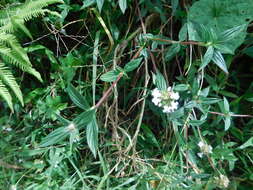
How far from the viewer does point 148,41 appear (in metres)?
1.13

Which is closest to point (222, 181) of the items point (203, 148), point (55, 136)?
point (203, 148)

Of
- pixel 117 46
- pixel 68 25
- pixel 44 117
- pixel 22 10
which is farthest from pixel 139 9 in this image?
pixel 44 117

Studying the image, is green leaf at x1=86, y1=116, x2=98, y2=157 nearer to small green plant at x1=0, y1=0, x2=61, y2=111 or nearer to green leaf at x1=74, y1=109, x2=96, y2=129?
green leaf at x1=74, y1=109, x2=96, y2=129

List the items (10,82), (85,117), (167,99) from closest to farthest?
1. (85,117)
2. (167,99)
3. (10,82)

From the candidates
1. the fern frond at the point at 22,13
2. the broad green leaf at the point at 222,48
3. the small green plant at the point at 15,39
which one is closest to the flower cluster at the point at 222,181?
the broad green leaf at the point at 222,48

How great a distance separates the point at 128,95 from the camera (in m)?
1.28

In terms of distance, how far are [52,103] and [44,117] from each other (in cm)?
6

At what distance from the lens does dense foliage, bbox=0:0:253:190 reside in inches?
43.0

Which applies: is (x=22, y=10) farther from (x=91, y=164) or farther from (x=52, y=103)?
(x=91, y=164)

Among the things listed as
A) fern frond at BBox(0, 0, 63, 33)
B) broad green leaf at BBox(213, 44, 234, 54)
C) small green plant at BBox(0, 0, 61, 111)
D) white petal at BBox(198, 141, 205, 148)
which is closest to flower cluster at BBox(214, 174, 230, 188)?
white petal at BBox(198, 141, 205, 148)

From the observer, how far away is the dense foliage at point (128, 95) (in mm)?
1092

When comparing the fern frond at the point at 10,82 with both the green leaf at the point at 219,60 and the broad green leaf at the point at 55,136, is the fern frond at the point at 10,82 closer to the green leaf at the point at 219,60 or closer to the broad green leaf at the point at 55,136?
the broad green leaf at the point at 55,136

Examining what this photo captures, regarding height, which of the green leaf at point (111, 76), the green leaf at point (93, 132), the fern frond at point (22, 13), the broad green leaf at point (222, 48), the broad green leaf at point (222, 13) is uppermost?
the fern frond at point (22, 13)

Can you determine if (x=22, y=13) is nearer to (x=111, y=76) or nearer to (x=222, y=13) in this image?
(x=111, y=76)
